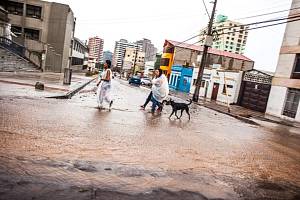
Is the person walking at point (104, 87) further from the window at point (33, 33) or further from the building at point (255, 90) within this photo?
the window at point (33, 33)

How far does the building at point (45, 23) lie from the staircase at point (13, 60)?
44.7 ft

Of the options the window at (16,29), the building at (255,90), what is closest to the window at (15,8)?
the window at (16,29)

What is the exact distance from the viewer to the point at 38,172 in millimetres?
4059

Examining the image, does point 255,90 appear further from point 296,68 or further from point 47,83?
point 47,83

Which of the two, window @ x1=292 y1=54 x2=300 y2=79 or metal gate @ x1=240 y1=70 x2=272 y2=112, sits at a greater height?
window @ x1=292 y1=54 x2=300 y2=79

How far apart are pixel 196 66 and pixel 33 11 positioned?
1030 inches

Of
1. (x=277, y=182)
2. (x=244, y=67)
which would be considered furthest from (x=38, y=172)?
(x=244, y=67)

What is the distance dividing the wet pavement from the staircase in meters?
18.4

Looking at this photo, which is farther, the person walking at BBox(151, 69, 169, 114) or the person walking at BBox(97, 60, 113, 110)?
the person walking at BBox(151, 69, 169, 114)

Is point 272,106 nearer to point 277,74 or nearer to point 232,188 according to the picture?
point 277,74

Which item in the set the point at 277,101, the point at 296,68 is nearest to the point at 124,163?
the point at 296,68

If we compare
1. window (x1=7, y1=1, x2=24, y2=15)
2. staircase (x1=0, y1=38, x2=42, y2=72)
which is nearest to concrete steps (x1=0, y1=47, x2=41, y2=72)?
staircase (x1=0, y1=38, x2=42, y2=72)

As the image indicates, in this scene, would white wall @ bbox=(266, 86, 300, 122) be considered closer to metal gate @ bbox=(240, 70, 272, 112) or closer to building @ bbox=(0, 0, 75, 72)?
metal gate @ bbox=(240, 70, 272, 112)

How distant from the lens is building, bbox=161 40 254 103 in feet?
125
